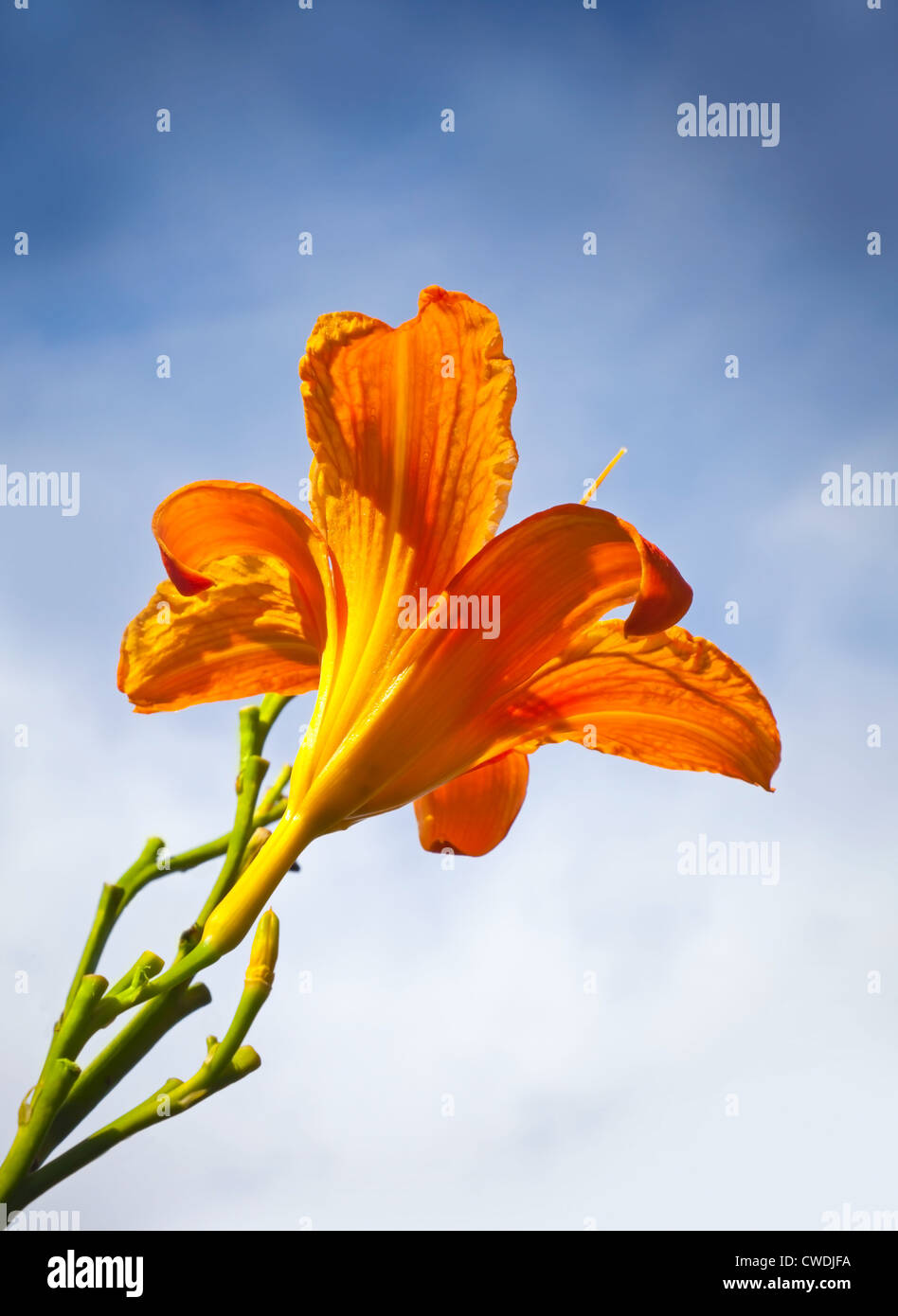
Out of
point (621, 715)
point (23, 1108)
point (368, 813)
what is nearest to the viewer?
point (23, 1108)

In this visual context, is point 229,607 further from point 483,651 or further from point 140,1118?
point 140,1118

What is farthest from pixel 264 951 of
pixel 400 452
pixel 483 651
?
pixel 400 452

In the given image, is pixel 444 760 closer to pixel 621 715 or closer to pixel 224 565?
pixel 621 715

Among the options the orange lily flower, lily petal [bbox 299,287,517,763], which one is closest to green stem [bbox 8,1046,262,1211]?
the orange lily flower

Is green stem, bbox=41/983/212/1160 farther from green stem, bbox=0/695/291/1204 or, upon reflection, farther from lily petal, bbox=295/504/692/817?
lily petal, bbox=295/504/692/817

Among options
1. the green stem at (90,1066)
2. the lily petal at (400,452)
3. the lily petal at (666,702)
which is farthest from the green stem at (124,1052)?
the lily petal at (666,702)

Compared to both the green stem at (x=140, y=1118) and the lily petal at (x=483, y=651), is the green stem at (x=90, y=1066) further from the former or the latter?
the lily petal at (x=483, y=651)
